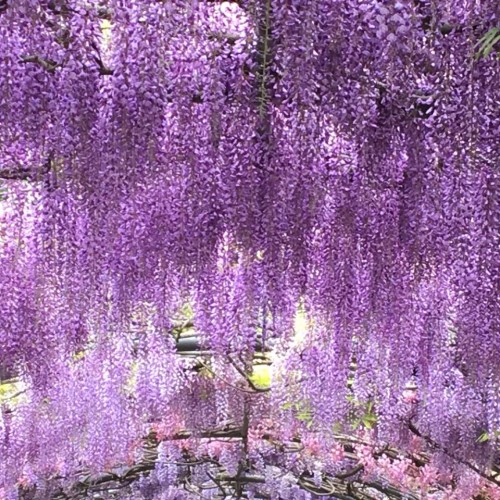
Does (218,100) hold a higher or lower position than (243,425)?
higher

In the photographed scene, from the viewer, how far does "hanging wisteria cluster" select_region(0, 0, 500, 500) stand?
214 cm

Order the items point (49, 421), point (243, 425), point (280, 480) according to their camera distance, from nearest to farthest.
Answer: point (49, 421) → point (243, 425) → point (280, 480)

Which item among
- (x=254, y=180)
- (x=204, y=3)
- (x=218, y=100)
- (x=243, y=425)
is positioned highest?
(x=204, y=3)

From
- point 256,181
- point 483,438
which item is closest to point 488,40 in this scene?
point 256,181

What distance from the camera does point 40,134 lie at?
7.82ft

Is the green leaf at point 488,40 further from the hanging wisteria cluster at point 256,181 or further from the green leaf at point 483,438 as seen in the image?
the green leaf at point 483,438

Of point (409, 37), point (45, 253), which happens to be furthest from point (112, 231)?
point (409, 37)

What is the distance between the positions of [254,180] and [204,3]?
0.60 m

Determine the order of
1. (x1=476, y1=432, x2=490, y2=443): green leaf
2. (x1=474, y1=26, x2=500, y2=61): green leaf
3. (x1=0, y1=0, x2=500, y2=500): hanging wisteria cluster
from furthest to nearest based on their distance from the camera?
(x1=476, y1=432, x2=490, y2=443): green leaf
(x1=0, y1=0, x2=500, y2=500): hanging wisteria cluster
(x1=474, y1=26, x2=500, y2=61): green leaf

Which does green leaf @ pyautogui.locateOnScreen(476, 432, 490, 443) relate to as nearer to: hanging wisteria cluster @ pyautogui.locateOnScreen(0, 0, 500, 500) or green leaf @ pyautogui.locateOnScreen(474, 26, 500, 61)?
hanging wisteria cluster @ pyautogui.locateOnScreen(0, 0, 500, 500)

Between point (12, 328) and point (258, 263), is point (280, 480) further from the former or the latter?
point (258, 263)

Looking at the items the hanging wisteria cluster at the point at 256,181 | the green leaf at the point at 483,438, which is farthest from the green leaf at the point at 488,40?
the green leaf at the point at 483,438

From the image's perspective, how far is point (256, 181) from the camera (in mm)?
2561

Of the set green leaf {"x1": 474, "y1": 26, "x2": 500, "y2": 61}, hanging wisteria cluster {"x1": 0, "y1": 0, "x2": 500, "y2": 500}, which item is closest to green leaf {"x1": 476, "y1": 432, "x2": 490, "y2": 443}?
hanging wisteria cluster {"x1": 0, "y1": 0, "x2": 500, "y2": 500}
